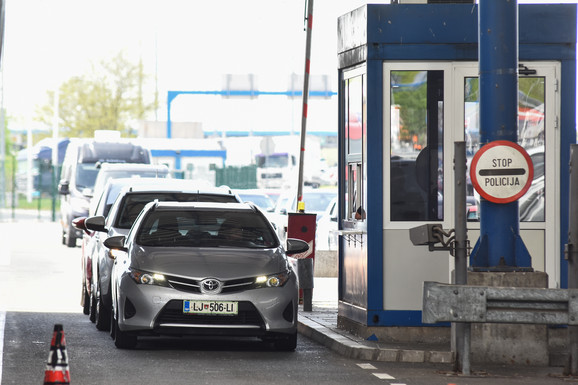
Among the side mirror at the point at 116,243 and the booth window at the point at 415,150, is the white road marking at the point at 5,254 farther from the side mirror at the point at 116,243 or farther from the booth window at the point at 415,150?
the booth window at the point at 415,150

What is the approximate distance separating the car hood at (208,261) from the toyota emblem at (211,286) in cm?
5

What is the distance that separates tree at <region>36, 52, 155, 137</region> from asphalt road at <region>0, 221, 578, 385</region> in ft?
190

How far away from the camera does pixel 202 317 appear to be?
1199 cm

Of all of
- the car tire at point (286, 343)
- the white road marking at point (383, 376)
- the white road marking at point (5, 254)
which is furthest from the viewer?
the white road marking at point (5, 254)

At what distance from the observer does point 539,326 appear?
11.4m

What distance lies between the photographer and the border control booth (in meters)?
13.0

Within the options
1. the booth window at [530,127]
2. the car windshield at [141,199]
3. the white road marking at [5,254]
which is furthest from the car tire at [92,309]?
the white road marking at [5,254]

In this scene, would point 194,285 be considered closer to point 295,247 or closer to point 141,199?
point 295,247

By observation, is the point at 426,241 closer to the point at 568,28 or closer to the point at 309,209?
the point at 568,28

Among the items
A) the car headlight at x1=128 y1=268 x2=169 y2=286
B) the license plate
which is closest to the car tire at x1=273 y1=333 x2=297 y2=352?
the license plate

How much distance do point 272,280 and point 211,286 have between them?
63 cm

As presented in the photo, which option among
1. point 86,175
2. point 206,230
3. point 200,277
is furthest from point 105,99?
point 200,277

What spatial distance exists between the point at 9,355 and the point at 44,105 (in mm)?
69504

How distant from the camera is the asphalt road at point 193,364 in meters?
10.5
